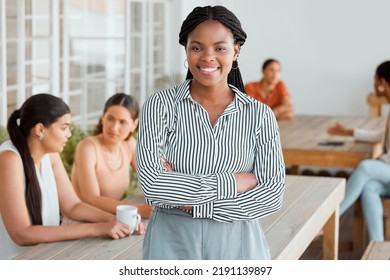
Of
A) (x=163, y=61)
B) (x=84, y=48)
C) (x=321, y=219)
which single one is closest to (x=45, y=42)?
(x=84, y=48)

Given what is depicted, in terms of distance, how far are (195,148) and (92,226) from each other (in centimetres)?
56

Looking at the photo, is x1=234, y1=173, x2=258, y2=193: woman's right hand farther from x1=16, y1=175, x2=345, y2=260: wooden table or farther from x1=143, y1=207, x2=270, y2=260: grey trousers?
x1=16, y1=175, x2=345, y2=260: wooden table

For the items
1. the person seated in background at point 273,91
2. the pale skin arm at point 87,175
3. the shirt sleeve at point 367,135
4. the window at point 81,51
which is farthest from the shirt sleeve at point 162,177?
the shirt sleeve at point 367,135

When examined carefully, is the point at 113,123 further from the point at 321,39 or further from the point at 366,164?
the point at 366,164

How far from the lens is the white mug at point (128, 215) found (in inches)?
76.1

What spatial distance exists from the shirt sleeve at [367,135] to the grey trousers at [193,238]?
1.96m

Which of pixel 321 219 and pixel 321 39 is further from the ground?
pixel 321 39

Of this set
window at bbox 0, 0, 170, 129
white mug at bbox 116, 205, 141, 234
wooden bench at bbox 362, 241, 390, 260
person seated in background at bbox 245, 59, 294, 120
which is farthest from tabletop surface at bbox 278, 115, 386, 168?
white mug at bbox 116, 205, 141, 234

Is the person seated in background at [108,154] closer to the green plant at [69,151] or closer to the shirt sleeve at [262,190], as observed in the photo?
the green plant at [69,151]

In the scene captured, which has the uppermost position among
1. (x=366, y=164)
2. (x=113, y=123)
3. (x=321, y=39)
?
(x=321, y=39)
